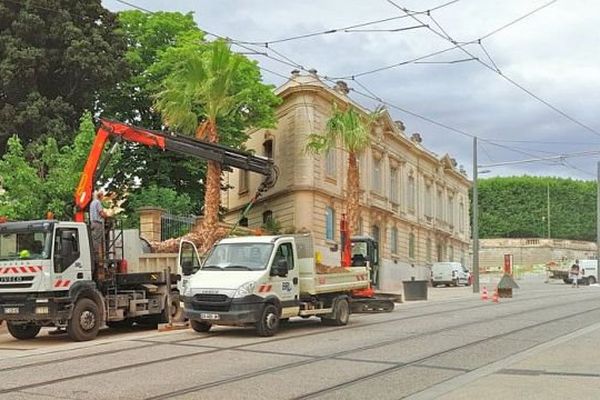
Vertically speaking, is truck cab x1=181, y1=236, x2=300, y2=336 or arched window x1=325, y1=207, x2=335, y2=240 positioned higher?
arched window x1=325, y1=207, x2=335, y2=240

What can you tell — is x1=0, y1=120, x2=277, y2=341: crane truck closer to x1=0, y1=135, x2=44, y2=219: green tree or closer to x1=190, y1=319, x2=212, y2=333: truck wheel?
x1=190, y1=319, x2=212, y2=333: truck wheel

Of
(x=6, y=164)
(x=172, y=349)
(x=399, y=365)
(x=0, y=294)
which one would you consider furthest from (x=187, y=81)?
(x=399, y=365)

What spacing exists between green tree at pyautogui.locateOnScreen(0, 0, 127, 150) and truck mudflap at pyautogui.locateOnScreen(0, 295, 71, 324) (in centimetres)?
1283

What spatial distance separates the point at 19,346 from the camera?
16266 millimetres

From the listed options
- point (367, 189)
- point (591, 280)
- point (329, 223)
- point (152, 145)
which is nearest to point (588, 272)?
point (591, 280)

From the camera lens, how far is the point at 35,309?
16047mm

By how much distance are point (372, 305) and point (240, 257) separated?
854 cm

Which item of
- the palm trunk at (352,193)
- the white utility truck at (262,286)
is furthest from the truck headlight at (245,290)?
the palm trunk at (352,193)

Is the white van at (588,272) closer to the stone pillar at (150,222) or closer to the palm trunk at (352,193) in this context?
the palm trunk at (352,193)

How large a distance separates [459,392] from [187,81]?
59.9 ft

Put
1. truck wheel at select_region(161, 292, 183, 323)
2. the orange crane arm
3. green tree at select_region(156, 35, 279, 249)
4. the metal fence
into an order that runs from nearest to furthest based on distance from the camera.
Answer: the orange crane arm, truck wheel at select_region(161, 292, 183, 323), green tree at select_region(156, 35, 279, 249), the metal fence

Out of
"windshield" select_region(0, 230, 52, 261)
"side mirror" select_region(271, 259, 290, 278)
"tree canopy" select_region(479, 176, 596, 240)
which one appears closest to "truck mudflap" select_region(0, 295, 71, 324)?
"windshield" select_region(0, 230, 52, 261)

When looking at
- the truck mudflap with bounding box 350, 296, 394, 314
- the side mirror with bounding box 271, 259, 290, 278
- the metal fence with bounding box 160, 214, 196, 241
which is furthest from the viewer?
the metal fence with bounding box 160, 214, 196, 241

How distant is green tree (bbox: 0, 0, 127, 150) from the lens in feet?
92.6
